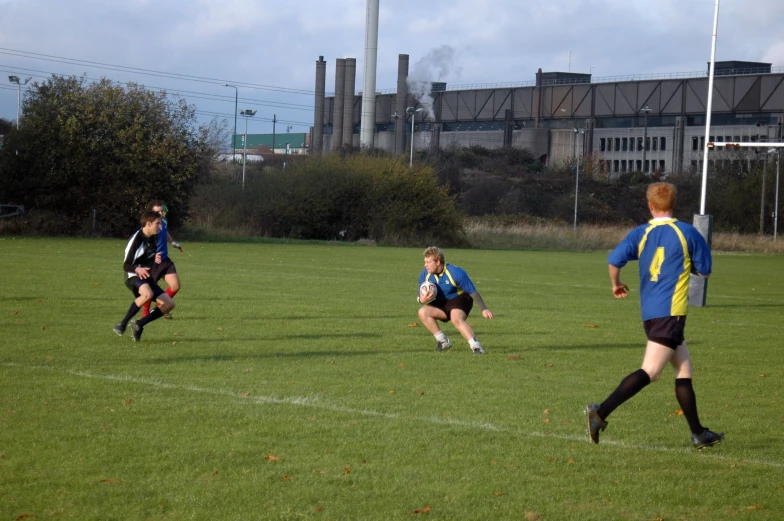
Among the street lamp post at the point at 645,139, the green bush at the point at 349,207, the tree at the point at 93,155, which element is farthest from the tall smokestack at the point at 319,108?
the tree at the point at 93,155

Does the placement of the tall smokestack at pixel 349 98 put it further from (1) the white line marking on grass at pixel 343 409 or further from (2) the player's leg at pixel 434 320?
(1) the white line marking on grass at pixel 343 409

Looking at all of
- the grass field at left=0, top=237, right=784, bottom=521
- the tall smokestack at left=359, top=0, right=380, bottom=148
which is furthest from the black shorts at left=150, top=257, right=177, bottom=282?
the tall smokestack at left=359, top=0, right=380, bottom=148

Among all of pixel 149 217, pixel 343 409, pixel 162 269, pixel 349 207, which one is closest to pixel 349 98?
pixel 349 207

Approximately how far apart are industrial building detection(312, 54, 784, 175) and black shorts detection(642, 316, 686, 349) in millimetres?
70437

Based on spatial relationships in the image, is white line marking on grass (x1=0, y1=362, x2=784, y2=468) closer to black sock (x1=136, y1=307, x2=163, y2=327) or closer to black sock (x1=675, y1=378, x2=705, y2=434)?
black sock (x1=675, y1=378, x2=705, y2=434)

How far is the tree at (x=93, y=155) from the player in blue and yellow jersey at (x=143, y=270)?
33705mm

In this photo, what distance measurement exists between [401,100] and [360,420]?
261ft

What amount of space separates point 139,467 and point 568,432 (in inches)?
126

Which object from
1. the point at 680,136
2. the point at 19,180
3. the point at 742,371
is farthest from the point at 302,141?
the point at 742,371

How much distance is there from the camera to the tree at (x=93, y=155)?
43750mm

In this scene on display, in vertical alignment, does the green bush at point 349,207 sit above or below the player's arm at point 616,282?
above

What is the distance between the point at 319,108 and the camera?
90.5 meters

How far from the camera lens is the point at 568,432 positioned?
730cm

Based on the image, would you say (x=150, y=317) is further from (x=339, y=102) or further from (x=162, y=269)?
(x=339, y=102)
